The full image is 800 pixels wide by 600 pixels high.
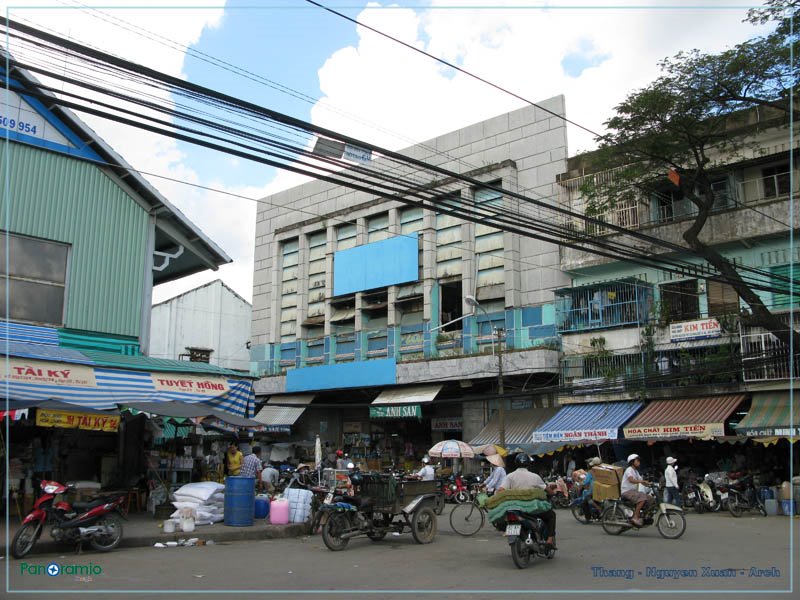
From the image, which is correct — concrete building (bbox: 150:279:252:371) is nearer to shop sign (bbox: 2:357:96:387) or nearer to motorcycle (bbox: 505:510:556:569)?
shop sign (bbox: 2:357:96:387)

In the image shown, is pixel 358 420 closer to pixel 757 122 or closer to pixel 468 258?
pixel 468 258

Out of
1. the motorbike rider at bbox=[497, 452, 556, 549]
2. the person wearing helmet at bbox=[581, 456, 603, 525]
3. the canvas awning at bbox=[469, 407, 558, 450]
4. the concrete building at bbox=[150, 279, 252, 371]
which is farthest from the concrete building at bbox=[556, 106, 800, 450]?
the concrete building at bbox=[150, 279, 252, 371]

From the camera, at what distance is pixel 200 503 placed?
13898 mm

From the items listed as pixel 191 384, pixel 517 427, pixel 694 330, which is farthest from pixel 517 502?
pixel 517 427

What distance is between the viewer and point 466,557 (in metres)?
11.1

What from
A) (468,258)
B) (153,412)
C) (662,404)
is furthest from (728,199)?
(153,412)

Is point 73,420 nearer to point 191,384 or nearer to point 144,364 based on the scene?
point 144,364

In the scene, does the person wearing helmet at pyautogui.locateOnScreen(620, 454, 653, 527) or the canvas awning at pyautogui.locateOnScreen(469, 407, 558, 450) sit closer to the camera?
the person wearing helmet at pyautogui.locateOnScreen(620, 454, 653, 527)

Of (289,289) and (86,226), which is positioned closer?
(86,226)

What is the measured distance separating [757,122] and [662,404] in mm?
9567

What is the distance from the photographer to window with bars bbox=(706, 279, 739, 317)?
23.3 m

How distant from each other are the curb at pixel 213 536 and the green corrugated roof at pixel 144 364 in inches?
153

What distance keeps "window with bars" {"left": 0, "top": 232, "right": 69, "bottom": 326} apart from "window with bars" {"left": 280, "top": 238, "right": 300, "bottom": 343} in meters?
22.9

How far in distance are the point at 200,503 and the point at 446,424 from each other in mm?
18855
